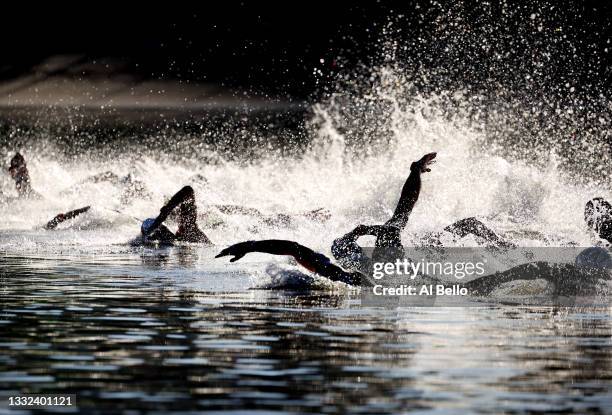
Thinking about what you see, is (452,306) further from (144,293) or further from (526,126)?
(526,126)

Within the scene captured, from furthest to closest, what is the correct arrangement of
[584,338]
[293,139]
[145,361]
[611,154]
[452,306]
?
[293,139] → [611,154] → [452,306] → [584,338] → [145,361]

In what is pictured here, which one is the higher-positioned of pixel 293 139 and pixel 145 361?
pixel 293 139

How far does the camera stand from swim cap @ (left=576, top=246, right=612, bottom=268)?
78.0ft

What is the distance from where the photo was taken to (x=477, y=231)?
28.7 meters

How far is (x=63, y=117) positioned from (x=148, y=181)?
46.5 metres

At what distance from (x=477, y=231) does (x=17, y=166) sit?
86.7 feet

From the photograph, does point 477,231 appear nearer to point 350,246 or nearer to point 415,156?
point 350,246

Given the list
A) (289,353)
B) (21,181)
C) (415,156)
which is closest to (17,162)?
(21,181)

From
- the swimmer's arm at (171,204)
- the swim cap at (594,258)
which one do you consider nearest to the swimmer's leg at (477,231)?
the swim cap at (594,258)

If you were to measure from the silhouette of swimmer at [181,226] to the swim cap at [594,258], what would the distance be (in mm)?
14482

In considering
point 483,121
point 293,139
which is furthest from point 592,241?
point 293,139

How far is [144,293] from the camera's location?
21531mm

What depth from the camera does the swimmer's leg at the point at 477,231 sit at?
2819cm

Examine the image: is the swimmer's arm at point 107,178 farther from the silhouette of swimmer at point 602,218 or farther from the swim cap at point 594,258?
the swim cap at point 594,258
